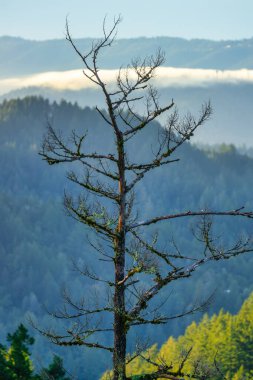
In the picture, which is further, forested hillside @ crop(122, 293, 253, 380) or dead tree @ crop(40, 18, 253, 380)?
forested hillside @ crop(122, 293, 253, 380)

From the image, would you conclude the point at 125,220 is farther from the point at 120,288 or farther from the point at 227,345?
Result: the point at 227,345

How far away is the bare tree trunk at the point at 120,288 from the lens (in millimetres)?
14008

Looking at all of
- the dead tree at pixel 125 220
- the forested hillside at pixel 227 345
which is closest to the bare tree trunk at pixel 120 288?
the dead tree at pixel 125 220

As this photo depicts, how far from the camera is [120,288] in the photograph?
1417 cm

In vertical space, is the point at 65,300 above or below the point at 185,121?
below

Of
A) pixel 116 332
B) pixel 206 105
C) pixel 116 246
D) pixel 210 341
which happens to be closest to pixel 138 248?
pixel 116 246

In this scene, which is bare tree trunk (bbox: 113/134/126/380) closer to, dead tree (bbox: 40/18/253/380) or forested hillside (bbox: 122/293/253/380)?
dead tree (bbox: 40/18/253/380)

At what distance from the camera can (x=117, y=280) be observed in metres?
14.2

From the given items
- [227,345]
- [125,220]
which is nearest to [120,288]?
[125,220]

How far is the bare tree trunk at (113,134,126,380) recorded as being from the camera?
14008 mm

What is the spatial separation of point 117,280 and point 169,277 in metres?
0.83

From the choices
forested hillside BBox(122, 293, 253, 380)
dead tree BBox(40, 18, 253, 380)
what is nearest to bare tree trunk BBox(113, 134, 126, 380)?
dead tree BBox(40, 18, 253, 380)

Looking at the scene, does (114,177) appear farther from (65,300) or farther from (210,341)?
(210,341)

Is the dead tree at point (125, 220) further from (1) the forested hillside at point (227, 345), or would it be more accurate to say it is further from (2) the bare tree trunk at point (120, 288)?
(1) the forested hillside at point (227, 345)
